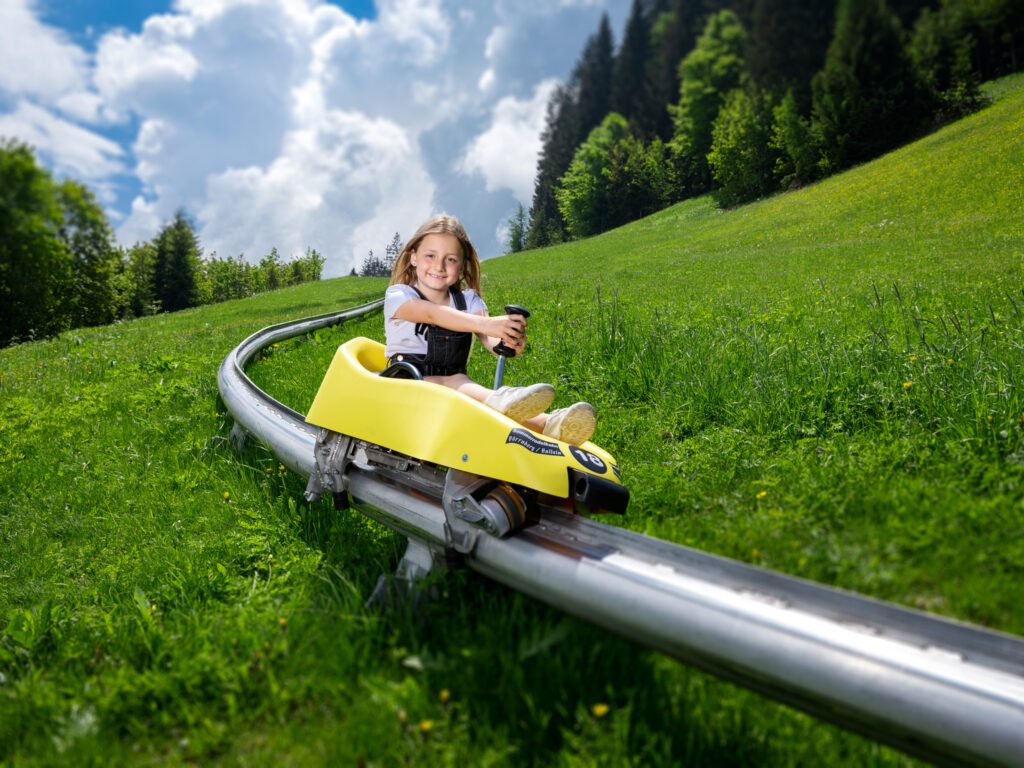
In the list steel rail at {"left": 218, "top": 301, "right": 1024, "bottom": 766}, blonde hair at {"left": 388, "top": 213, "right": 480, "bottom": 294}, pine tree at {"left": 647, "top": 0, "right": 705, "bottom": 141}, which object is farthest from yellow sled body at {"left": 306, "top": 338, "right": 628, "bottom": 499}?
pine tree at {"left": 647, "top": 0, "right": 705, "bottom": 141}

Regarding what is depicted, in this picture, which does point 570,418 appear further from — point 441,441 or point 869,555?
point 869,555

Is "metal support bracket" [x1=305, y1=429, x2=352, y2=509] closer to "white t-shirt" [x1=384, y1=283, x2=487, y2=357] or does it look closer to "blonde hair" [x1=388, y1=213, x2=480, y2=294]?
"white t-shirt" [x1=384, y1=283, x2=487, y2=357]

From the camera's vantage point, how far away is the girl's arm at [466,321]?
3.05 m

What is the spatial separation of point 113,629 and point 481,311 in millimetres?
2147

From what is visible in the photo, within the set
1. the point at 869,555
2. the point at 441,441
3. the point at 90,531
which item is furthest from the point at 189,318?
the point at 869,555

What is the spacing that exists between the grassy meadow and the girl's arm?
3.41ft

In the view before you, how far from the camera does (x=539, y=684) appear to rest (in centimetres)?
205

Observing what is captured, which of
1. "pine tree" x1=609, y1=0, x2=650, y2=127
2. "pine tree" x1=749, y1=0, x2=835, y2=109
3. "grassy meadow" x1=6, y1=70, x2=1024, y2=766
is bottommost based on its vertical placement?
"grassy meadow" x1=6, y1=70, x2=1024, y2=766

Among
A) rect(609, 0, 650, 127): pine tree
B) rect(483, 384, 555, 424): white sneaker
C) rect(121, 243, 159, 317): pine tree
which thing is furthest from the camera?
rect(483, 384, 555, 424): white sneaker

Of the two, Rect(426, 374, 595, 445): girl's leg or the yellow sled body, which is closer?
the yellow sled body

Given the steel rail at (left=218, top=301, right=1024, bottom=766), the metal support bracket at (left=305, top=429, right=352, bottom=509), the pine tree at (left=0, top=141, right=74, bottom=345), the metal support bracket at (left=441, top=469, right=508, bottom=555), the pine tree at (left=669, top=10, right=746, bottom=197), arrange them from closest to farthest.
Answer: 1. the pine tree at (left=0, top=141, right=74, bottom=345)
2. the steel rail at (left=218, top=301, right=1024, bottom=766)
3. the pine tree at (left=669, top=10, right=746, bottom=197)
4. the metal support bracket at (left=441, top=469, right=508, bottom=555)
5. the metal support bracket at (left=305, top=429, right=352, bottom=509)

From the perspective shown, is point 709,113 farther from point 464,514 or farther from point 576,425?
point 464,514

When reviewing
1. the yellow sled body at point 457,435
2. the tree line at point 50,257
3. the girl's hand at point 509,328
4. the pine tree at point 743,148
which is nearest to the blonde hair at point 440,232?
the girl's hand at point 509,328

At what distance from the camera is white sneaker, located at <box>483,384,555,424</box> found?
8.94ft
